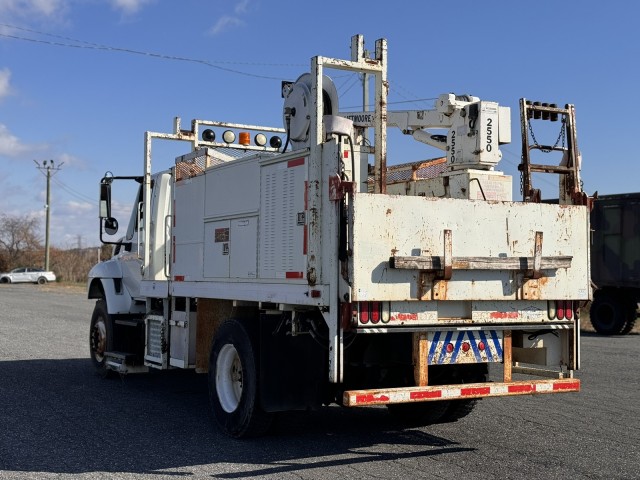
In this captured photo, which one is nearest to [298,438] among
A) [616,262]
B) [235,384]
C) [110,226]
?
[235,384]

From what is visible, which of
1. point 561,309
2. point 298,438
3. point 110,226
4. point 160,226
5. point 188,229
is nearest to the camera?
point 561,309

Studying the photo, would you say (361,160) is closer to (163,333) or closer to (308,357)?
(308,357)

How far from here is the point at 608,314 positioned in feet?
64.1

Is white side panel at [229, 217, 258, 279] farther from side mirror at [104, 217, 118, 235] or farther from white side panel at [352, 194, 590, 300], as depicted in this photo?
side mirror at [104, 217, 118, 235]

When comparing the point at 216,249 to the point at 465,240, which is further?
the point at 216,249

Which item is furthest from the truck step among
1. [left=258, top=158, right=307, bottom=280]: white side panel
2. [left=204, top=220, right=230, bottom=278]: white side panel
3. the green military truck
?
the green military truck

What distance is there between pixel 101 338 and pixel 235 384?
161 inches

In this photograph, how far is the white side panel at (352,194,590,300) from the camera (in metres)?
6.11

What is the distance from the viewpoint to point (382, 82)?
22.1 feet

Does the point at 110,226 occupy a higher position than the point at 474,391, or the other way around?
the point at 110,226

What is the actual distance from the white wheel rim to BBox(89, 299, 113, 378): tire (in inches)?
138

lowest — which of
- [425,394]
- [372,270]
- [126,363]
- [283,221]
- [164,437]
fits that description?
[164,437]

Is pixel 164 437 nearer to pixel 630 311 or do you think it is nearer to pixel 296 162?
pixel 296 162

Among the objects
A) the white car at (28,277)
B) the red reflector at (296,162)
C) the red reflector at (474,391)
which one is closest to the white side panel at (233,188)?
the red reflector at (296,162)
